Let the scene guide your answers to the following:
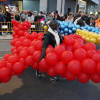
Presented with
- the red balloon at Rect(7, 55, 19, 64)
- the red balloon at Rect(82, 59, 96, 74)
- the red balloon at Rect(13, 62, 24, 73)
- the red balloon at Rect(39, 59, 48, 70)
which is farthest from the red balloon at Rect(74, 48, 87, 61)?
the red balloon at Rect(7, 55, 19, 64)

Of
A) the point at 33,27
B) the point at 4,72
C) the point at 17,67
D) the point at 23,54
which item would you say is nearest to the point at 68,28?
the point at 33,27

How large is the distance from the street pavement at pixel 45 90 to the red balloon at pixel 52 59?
40.3 inches

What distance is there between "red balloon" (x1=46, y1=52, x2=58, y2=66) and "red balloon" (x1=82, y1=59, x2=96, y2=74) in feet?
2.01

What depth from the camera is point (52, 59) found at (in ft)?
10.2

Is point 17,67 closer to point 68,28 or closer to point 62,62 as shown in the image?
point 62,62

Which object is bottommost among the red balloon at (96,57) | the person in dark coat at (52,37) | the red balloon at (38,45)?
the red balloon at (96,57)

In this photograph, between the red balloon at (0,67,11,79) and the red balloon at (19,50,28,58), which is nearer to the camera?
the red balloon at (0,67,11,79)

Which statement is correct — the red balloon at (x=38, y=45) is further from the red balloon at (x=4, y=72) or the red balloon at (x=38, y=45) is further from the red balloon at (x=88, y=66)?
the red balloon at (x=88, y=66)

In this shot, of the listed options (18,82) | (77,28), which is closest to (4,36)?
(77,28)

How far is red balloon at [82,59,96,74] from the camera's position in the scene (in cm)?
280

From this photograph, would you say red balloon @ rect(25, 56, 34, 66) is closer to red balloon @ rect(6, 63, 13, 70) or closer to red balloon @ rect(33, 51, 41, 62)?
red balloon @ rect(33, 51, 41, 62)

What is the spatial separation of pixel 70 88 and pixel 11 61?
1.83 m

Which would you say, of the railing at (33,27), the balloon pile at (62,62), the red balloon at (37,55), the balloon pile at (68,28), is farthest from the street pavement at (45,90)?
the railing at (33,27)

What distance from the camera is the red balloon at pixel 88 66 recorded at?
280 centimetres
